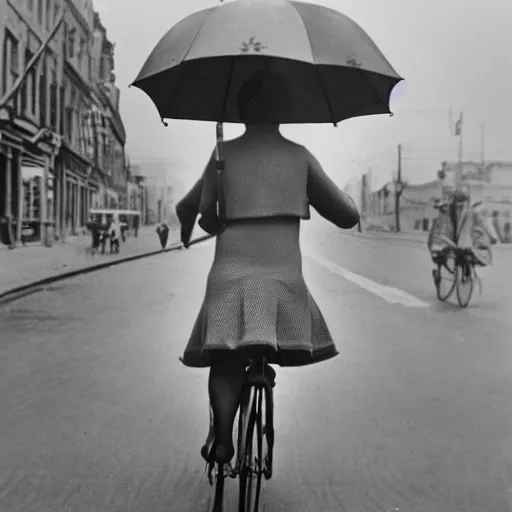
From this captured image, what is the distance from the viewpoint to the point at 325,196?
7.88ft

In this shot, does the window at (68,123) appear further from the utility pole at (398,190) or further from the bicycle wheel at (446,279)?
the bicycle wheel at (446,279)

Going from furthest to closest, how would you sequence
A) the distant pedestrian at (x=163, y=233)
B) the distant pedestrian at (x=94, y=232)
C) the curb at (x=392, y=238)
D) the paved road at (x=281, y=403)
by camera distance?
the distant pedestrian at (x=94, y=232), the curb at (x=392, y=238), the distant pedestrian at (x=163, y=233), the paved road at (x=281, y=403)

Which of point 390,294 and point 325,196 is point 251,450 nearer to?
point 325,196

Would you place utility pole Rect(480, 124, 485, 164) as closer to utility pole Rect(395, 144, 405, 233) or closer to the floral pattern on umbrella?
utility pole Rect(395, 144, 405, 233)

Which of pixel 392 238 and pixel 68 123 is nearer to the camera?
pixel 392 238

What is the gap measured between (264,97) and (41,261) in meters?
2.84

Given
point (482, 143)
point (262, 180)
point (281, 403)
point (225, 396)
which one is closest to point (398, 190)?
point (482, 143)

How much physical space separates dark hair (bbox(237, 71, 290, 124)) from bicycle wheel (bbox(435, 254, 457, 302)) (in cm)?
329

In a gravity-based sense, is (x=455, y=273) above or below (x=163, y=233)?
below

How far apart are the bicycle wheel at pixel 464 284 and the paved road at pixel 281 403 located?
0.20 m

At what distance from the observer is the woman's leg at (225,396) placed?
235 cm

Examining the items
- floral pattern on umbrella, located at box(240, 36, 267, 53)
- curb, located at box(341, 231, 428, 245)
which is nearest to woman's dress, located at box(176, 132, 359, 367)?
floral pattern on umbrella, located at box(240, 36, 267, 53)

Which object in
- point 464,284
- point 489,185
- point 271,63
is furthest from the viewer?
point 464,284

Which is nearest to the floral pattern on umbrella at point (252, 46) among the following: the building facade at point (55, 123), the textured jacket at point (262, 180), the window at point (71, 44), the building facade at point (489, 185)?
the textured jacket at point (262, 180)
